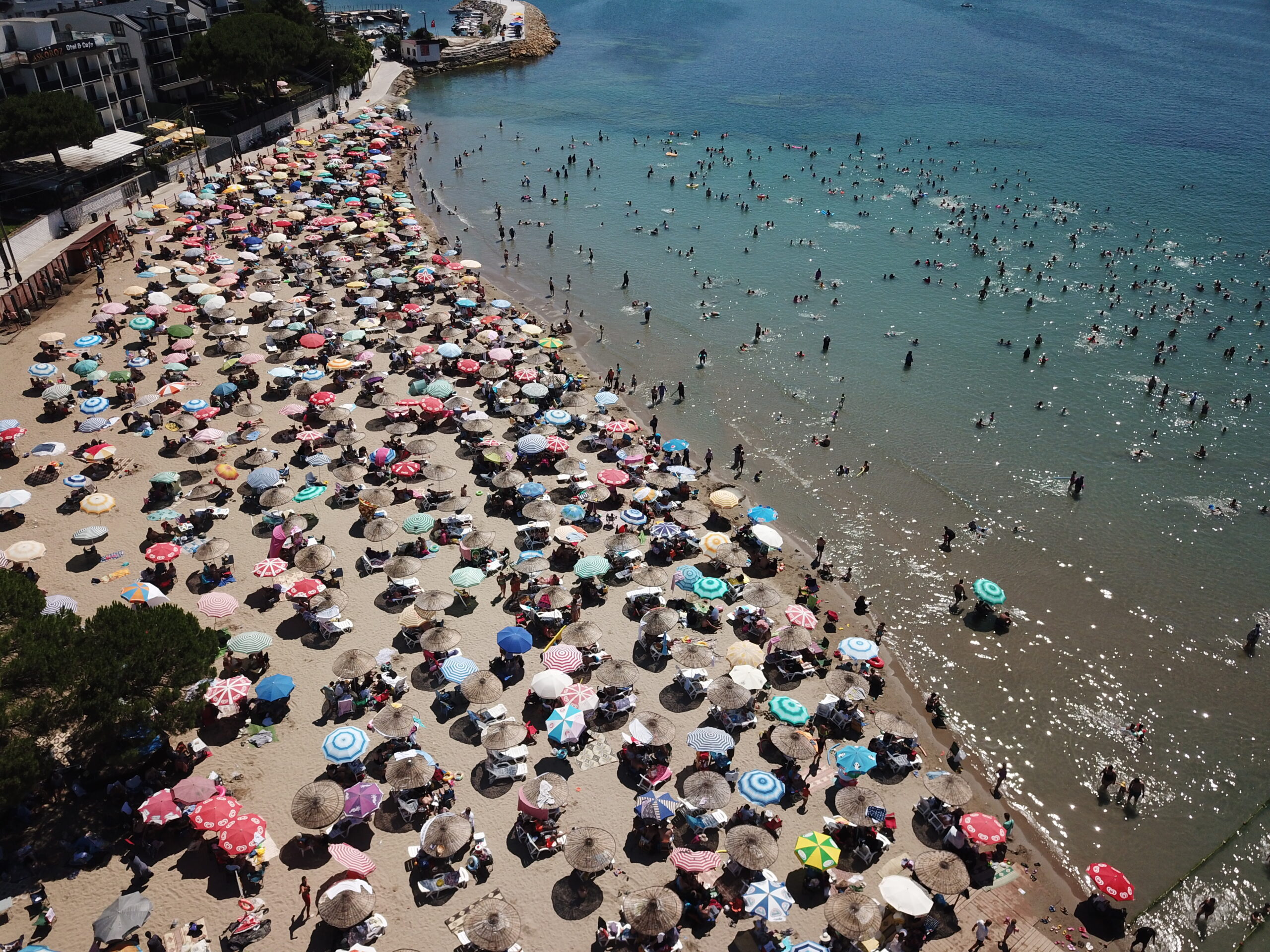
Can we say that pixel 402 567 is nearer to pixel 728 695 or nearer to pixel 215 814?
pixel 215 814

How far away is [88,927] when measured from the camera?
17.8m

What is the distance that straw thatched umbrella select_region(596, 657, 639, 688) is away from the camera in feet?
80.3

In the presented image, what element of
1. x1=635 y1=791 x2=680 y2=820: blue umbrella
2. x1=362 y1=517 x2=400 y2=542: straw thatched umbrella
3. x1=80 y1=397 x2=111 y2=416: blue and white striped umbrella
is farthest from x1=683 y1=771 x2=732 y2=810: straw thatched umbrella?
x1=80 y1=397 x2=111 y2=416: blue and white striped umbrella

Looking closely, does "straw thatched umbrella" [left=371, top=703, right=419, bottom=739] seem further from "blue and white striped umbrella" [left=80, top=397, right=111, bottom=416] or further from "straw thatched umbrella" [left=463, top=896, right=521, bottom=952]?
"blue and white striped umbrella" [left=80, top=397, right=111, bottom=416]

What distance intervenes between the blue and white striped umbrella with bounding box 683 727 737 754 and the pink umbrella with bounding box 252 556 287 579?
15.5 meters

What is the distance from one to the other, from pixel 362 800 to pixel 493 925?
4.97m

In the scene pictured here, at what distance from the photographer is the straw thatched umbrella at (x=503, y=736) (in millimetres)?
21828

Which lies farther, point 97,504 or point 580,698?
point 97,504

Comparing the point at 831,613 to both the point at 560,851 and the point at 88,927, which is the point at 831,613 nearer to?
the point at 560,851

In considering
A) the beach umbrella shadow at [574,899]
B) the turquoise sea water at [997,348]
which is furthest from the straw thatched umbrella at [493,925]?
the turquoise sea water at [997,348]

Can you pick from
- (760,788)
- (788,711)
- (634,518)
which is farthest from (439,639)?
(788,711)

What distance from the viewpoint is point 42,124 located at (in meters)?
52.5

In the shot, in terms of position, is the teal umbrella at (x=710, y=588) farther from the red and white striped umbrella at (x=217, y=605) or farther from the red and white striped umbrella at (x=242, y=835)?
the red and white striped umbrella at (x=217, y=605)

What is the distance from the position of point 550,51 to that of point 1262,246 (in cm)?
11324
